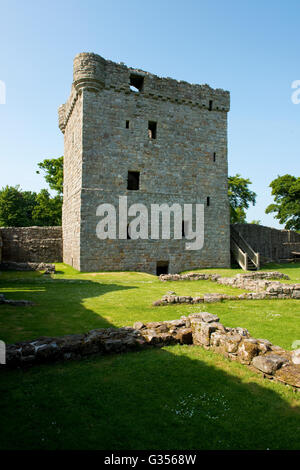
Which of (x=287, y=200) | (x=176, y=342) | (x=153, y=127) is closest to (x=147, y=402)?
(x=176, y=342)

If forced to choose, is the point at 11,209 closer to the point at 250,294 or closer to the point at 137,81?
the point at 137,81

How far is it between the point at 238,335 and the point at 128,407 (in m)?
2.71

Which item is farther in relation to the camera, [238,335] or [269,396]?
[238,335]

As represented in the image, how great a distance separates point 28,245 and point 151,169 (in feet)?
35.2

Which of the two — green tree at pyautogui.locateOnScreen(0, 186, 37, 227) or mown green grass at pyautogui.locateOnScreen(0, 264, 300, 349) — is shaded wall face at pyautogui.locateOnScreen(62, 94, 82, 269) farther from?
green tree at pyautogui.locateOnScreen(0, 186, 37, 227)

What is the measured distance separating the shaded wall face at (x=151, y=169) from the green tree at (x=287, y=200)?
26.4 m

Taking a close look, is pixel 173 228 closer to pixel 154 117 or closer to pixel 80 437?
pixel 154 117

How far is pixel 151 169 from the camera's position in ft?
68.3

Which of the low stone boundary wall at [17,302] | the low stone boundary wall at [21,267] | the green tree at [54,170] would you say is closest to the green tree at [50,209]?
the green tree at [54,170]

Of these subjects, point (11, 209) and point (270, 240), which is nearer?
point (270, 240)

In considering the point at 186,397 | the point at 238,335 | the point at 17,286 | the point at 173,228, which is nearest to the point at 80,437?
the point at 186,397

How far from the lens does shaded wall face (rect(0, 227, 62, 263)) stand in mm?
23094

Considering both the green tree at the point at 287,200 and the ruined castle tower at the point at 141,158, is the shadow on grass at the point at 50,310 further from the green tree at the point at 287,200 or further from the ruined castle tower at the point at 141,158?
the green tree at the point at 287,200
